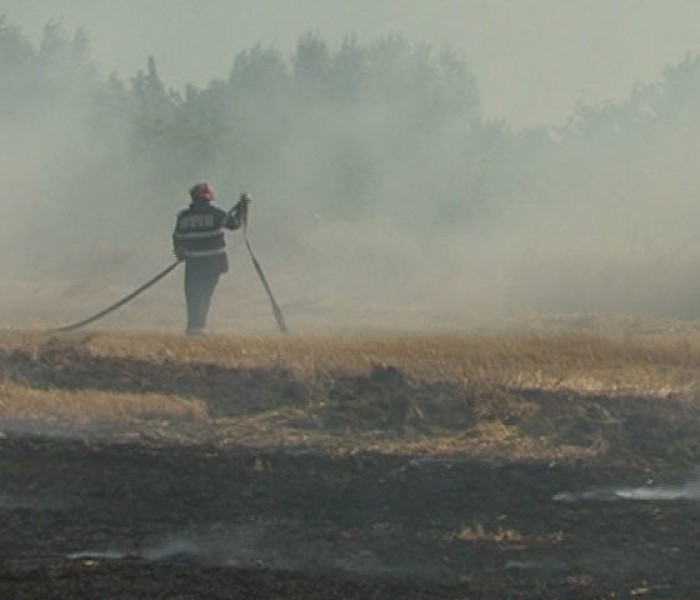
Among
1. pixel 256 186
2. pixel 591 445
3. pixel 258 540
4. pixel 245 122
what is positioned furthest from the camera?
pixel 245 122

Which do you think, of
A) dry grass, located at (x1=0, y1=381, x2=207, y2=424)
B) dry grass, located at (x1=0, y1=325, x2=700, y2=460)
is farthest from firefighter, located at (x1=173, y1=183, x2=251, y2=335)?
dry grass, located at (x1=0, y1=381, x2=207, y2=424)

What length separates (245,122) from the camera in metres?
58.8

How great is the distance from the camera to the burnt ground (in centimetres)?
738

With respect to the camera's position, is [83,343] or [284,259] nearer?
[83,343]

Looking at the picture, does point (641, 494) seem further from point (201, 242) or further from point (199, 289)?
point (201, 242)

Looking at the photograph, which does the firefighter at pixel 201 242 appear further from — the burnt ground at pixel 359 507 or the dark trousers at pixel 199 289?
the burnt ground at pixel 359 507

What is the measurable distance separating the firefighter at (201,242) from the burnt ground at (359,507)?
17.5 feet

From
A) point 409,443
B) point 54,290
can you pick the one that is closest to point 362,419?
point 409,443

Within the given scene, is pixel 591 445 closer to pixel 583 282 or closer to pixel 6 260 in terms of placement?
pixel 583 282

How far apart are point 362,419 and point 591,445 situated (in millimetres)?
1570

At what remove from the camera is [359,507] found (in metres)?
8.80

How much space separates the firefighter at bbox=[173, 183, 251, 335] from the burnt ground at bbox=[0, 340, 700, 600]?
17.5ft

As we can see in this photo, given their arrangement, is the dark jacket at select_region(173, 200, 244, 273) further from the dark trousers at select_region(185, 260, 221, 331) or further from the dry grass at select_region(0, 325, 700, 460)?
the dry grass at select_region(0, 325, 700, 460)

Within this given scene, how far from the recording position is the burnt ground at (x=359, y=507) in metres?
7.38
